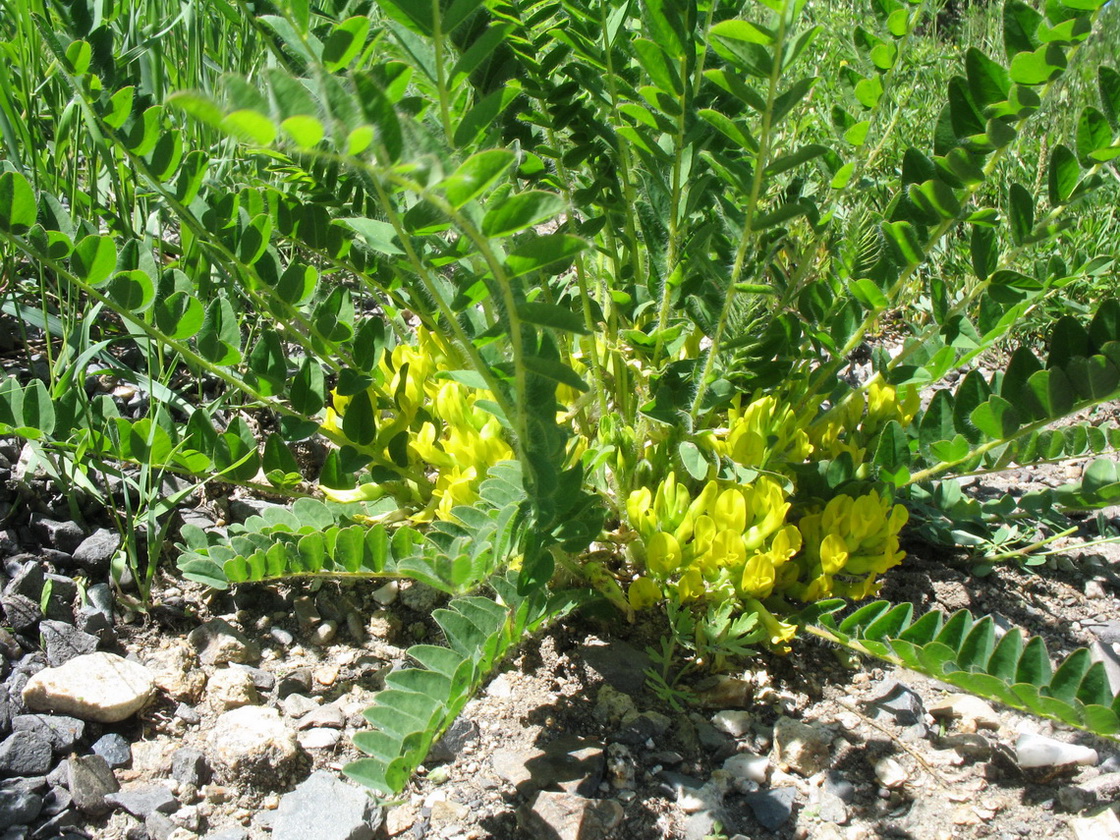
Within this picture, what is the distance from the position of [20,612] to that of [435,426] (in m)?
0.82

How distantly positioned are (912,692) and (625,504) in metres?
0.63

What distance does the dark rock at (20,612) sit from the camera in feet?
5.65

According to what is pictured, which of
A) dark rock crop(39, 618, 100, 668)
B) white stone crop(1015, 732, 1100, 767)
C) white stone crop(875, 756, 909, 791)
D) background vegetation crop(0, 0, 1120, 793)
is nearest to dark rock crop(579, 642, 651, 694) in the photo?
background vegetation crop(0, 0, 1120, 793)

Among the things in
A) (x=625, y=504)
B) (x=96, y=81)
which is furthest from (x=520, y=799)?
(x=96, y=81)

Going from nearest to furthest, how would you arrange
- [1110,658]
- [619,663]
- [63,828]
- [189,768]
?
1. [63,828]
2. [189,768]
3. [619,663]
4. [1110,658]

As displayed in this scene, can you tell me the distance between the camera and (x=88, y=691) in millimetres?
1590

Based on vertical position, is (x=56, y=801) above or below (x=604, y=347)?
below

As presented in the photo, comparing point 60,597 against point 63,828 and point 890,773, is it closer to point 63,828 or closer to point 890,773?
point 63,828

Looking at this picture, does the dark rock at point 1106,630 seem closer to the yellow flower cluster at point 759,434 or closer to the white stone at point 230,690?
the yellow flower cluster at point 759,434

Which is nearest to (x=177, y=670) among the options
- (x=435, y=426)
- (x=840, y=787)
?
(x=435, y=426)

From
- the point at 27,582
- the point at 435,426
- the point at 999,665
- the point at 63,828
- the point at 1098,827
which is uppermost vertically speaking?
the point at 999,665

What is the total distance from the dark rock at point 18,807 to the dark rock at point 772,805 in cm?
108

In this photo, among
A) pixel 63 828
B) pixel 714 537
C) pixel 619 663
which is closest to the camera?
pixel 63 828

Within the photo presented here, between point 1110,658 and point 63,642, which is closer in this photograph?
point 63,642
